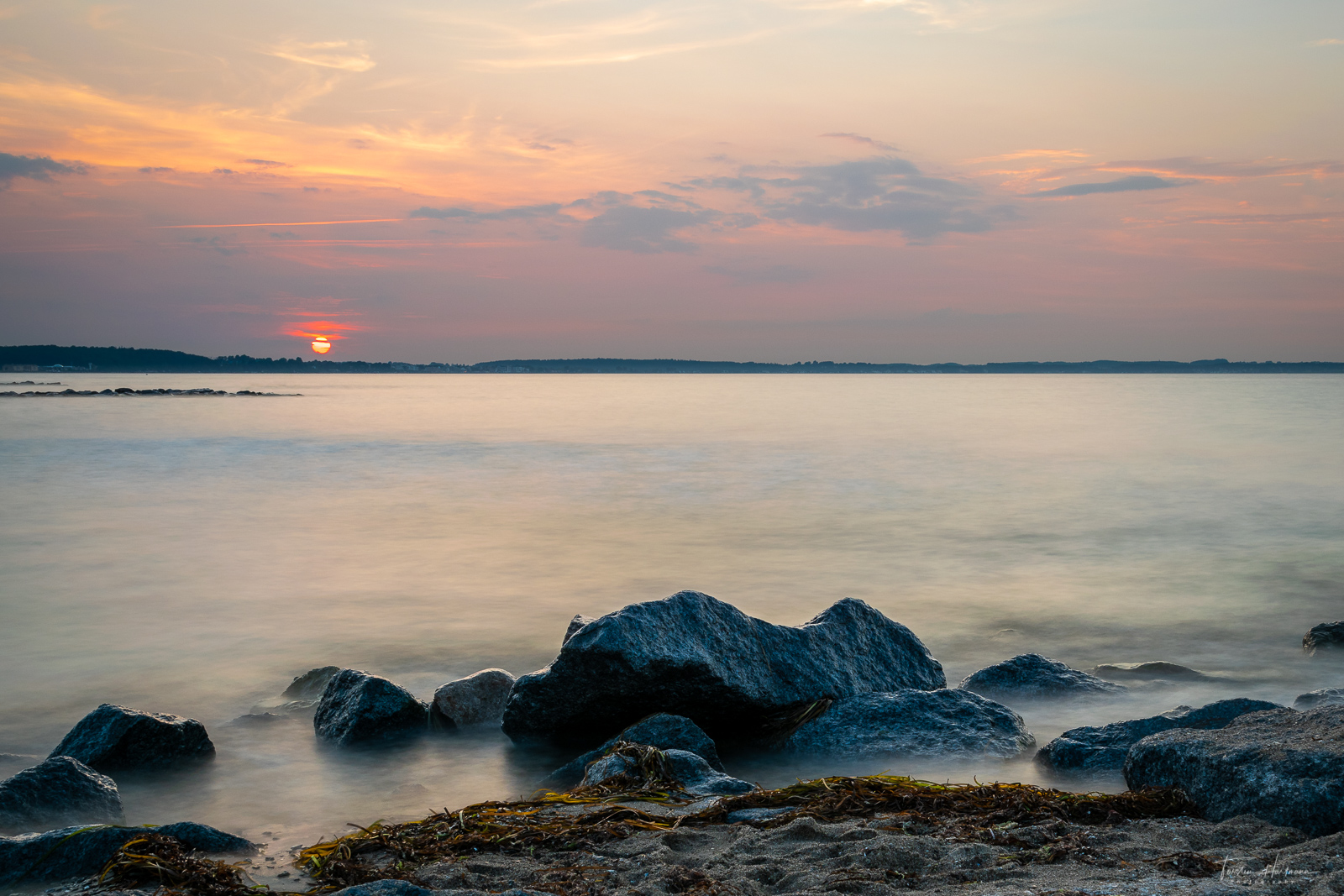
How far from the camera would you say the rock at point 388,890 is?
328 cm

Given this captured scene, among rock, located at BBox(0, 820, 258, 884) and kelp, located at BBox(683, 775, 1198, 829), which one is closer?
rock, located at BBox(0, 820, 258, 884)

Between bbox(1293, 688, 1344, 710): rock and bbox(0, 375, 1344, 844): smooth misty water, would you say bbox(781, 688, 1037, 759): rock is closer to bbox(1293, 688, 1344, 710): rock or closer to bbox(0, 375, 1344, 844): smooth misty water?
bbox(0, 375, 1344, 844): smooth misty water

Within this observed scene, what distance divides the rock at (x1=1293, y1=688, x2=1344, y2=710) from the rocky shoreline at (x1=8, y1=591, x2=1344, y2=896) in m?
0.02

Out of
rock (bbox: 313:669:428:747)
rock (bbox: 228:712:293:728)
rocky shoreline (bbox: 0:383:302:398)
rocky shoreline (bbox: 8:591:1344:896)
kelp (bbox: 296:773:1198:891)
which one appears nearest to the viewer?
rocky shoreline (bbox: 8:591:1344:896)

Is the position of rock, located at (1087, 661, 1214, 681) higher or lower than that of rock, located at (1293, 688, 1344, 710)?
lower

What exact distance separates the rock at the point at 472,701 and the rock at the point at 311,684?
1255 mm

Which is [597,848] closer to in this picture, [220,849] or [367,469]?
[220,849]

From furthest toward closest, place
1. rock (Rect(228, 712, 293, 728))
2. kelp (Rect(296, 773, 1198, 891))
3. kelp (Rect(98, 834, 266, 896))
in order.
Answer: rock (Rect(228, 712, 293, 728)) < kelp (Rect(296, 773, 1198, 891)) < kelp (Rect(98, 834, 266, 896))

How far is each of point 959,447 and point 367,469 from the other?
18.2m

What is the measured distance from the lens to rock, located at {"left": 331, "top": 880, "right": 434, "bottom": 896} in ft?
10.8

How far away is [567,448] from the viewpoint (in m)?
32.3

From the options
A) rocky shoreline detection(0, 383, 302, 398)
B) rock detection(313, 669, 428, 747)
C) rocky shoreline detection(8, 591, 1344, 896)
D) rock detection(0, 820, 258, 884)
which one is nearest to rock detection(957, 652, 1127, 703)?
rocky shoreline detection(8, 591, 1344, 896)

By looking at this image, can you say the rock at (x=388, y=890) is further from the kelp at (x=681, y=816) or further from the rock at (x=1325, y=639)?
the rock at (x=1325, y=639)

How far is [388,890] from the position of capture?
10.8 feet
